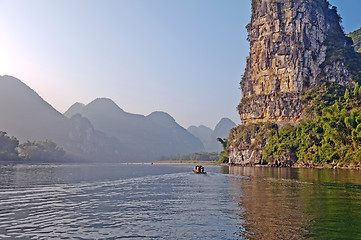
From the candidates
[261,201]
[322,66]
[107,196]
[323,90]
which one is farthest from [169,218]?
[322,66]

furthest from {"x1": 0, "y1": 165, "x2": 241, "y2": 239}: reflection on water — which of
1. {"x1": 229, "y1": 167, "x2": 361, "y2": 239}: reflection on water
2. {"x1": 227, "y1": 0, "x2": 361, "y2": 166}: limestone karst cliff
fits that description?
{"x1": 227, "y1": 0, "x2": 361, "y2": 166}: limestone karst cliff

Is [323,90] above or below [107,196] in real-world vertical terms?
above

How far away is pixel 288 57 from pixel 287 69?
595 centimetres

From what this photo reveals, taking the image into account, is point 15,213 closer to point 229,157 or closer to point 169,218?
point 169,218

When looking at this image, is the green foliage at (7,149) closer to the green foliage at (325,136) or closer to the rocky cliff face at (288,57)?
the rocky cliff face at (288,57)

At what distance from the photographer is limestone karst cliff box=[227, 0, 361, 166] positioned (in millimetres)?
135000

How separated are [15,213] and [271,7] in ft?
524

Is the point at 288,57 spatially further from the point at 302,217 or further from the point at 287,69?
the point at 302,217

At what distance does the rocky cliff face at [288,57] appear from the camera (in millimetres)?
138375

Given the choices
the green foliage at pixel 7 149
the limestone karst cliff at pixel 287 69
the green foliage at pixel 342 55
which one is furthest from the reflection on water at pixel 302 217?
the green foliage at pixel 7 149

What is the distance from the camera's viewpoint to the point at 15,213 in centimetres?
2117

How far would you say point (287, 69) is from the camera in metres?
143

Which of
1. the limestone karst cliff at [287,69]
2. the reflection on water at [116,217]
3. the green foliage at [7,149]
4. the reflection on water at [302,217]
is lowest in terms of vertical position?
the reflection on water at [116,217]

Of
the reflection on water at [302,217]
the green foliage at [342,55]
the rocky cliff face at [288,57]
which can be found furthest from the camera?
the rocky cliff face at [288,57]
